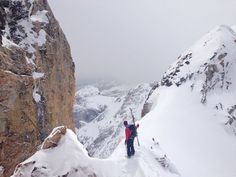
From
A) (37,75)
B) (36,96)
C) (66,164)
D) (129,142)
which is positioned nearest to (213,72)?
(37,75)

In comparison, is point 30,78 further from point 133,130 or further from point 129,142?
point 129,142

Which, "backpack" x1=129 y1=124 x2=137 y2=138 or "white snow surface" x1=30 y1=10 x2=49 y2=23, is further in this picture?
"white snow surface" x1=30 y1=10 x2=49 y2=23

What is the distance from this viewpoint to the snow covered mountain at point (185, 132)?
20.5m

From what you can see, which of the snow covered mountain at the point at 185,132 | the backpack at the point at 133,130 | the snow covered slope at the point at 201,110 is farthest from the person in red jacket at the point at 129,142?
the snow covered slope at the point at 201,110

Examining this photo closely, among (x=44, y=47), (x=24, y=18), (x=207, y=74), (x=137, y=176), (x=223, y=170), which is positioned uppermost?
(x=24, y=18)

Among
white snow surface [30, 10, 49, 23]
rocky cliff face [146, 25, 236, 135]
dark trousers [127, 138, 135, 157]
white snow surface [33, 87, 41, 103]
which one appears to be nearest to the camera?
dark trousers [127, 138, 135, 157]

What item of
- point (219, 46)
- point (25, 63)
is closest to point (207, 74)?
point (219, 46)

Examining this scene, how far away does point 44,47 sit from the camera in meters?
37.6

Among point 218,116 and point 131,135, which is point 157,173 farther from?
point 218,116

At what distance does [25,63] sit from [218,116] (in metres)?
24.7

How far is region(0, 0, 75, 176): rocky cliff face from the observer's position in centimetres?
2998

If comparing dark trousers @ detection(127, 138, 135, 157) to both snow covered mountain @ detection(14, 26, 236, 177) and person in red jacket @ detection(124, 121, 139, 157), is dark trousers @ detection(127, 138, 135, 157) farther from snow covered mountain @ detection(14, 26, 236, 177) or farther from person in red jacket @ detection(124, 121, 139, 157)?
snow covered mountain @ detection(14, 26, 236, 177)

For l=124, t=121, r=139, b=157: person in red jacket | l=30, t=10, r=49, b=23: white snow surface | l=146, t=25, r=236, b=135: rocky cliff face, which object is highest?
l=30, t=10, r=49, b=23: white snow surface

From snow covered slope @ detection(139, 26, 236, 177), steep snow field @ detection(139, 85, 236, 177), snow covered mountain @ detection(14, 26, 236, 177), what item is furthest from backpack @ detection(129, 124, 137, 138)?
steep snow field @ detection(139, 85, 236, 177)
